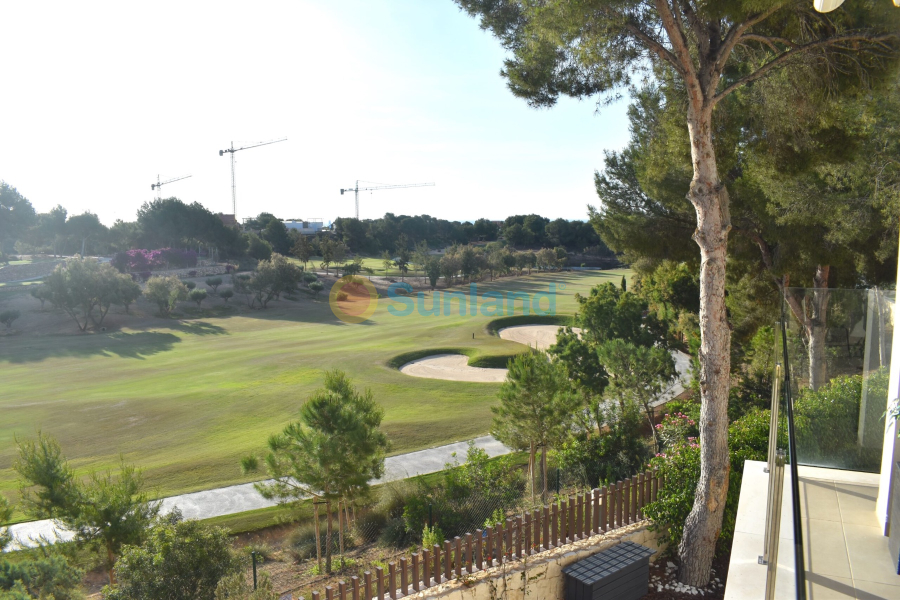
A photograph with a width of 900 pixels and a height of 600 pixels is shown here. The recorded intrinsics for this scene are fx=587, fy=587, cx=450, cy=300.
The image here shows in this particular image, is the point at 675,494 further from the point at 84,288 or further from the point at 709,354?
the point at 84,288

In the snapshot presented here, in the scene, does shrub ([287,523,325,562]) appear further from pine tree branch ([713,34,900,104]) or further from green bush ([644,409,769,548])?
pine tree branch ([713,34,900,104])

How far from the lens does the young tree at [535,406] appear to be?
1294 cm

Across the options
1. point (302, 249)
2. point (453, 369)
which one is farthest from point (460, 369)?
point (302, 249)

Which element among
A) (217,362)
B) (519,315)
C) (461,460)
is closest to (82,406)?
(217,362)

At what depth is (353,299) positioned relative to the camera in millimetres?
60062

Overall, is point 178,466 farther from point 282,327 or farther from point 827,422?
point 282,327

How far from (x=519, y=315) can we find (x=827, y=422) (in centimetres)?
3733

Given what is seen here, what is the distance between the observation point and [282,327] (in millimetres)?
43656

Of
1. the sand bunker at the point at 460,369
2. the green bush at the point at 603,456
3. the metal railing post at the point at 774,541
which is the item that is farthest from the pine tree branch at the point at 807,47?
the sand bunker at the point at 460,369

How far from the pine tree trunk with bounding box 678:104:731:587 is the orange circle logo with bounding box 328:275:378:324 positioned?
4057 cm

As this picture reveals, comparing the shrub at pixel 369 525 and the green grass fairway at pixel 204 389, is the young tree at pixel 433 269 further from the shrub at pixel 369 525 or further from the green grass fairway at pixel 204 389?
the shrub at pixel 369 525

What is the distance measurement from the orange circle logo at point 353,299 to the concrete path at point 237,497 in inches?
1195

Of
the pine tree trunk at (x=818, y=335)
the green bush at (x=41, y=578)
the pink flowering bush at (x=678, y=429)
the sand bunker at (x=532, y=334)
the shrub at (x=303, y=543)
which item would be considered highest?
the pine tree trunk at (x=818, y=335)

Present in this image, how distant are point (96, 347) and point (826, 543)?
3946 centimetres
